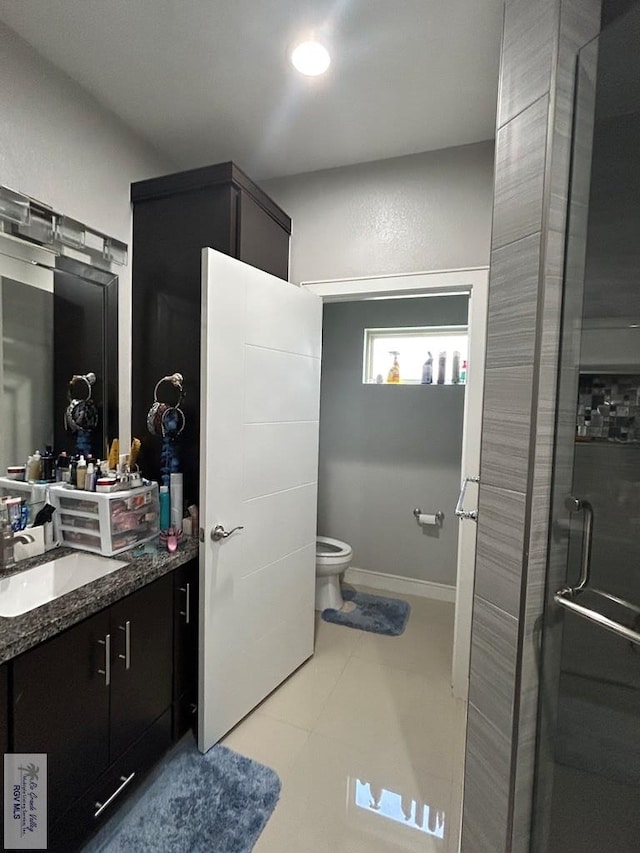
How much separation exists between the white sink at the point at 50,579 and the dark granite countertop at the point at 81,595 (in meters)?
0.03

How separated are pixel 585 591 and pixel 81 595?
1.40m

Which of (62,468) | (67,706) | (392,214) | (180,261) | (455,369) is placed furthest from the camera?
(455,369)

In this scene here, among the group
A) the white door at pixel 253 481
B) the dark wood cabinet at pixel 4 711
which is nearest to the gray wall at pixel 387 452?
the white door at pixel 253 481

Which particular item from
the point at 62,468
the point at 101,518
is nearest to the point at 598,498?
the point at 101,518

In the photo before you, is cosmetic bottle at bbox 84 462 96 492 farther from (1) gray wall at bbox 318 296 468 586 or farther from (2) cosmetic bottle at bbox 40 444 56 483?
(1) gray wall at bbox 318 296 468 586

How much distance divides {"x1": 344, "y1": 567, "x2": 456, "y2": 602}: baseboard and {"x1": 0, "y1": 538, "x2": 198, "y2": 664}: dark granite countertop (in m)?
1.93

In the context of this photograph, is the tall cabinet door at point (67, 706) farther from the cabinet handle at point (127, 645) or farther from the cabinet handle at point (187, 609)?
the cabinet handle at point (187, 609)

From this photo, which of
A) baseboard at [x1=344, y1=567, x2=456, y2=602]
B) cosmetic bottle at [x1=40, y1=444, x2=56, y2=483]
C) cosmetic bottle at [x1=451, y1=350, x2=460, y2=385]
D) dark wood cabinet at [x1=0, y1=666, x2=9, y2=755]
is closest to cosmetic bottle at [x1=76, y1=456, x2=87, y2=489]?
cosmetic bottle at [x1=40, y1=444, x2=56, y2=483]

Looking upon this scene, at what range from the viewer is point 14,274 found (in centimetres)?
150

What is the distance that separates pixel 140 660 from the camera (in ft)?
4.58

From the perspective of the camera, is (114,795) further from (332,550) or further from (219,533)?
(332,550)

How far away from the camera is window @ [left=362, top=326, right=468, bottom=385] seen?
294cm

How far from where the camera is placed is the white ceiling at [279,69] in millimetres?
1305

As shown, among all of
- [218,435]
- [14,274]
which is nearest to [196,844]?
[218,435]
